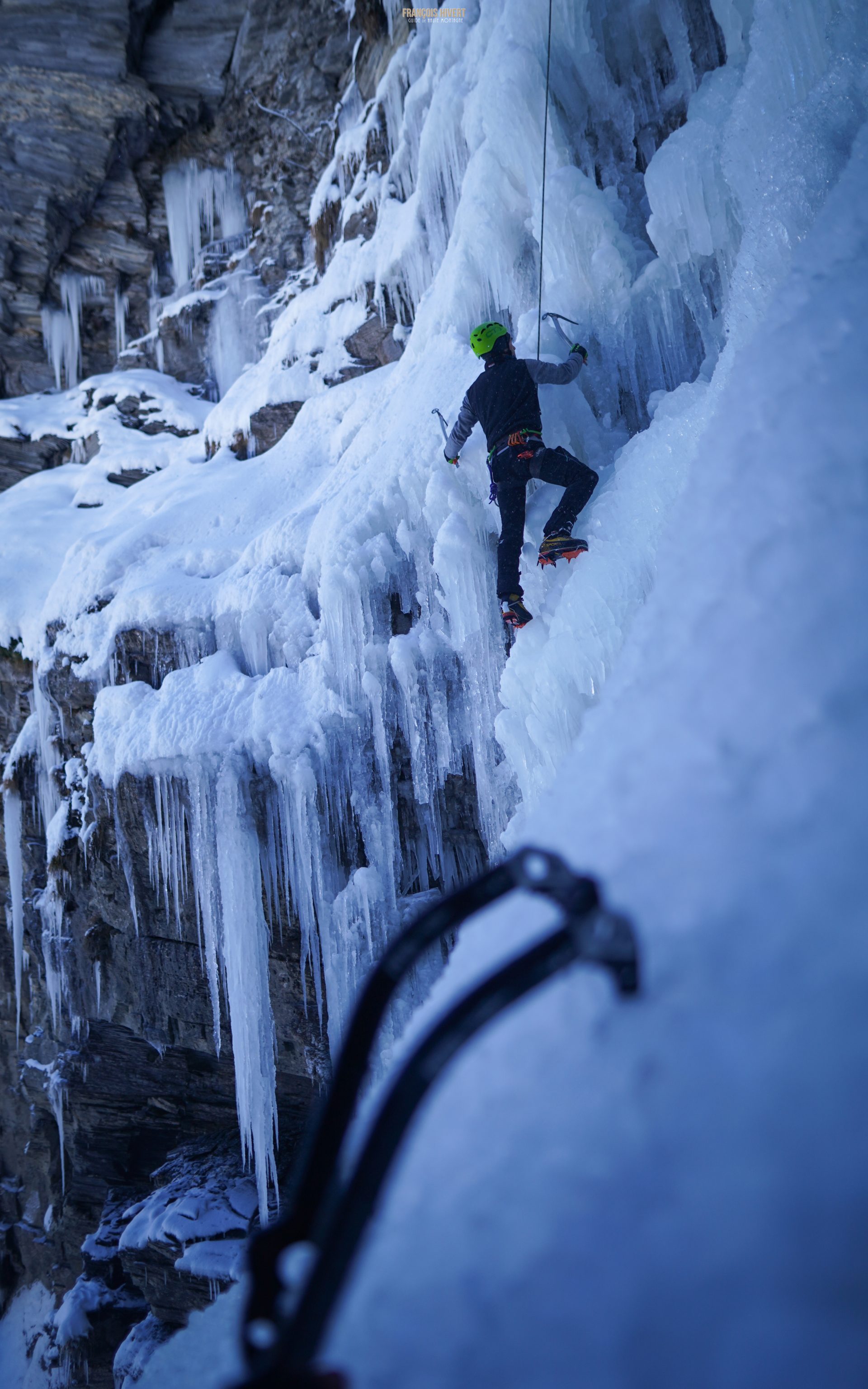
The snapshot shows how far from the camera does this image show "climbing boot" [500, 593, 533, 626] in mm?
3746

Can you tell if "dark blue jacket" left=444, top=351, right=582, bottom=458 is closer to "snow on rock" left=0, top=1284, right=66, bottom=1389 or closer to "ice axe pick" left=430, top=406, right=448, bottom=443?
"ice axe pick" left=430, top=406, right=448, bottom=443

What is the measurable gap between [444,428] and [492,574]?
1116 millimetres

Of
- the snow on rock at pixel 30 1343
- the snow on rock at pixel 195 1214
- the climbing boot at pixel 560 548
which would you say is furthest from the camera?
the snow on rock at pixel 30 1343

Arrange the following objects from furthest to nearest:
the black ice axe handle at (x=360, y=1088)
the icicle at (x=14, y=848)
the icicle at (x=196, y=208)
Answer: the icicle at (x=196, y=208)
the icicle at (x=14, y=848)
the black ice axe handle at (x=360, y=1088)

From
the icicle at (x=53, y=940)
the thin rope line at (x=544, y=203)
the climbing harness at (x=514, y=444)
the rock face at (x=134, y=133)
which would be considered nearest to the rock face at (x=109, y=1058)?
the icicle at (x=53, y=940)

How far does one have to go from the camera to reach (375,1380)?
66 centimetres

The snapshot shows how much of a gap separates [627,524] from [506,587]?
2.39 ft

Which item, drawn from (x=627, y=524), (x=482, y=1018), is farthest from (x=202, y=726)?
(x=482, y=1018)

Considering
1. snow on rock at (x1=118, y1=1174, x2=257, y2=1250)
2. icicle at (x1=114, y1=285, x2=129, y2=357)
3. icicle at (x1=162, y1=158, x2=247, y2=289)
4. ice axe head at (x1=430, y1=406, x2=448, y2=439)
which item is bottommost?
snow on rock at (x1=118, y1=1174, x2=257, y2=1250)

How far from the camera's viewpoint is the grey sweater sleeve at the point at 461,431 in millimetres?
3959

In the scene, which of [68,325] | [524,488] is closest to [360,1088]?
[524,488]

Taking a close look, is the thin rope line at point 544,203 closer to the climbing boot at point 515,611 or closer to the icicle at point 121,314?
the climbing boot at point 515,611

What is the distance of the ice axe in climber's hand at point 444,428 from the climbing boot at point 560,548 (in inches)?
38.7

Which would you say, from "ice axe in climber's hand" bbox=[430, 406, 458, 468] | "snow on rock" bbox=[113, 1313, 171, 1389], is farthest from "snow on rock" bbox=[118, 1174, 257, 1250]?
"ice axe in climber's hand" bbox=[430, 406, 458, 468]
